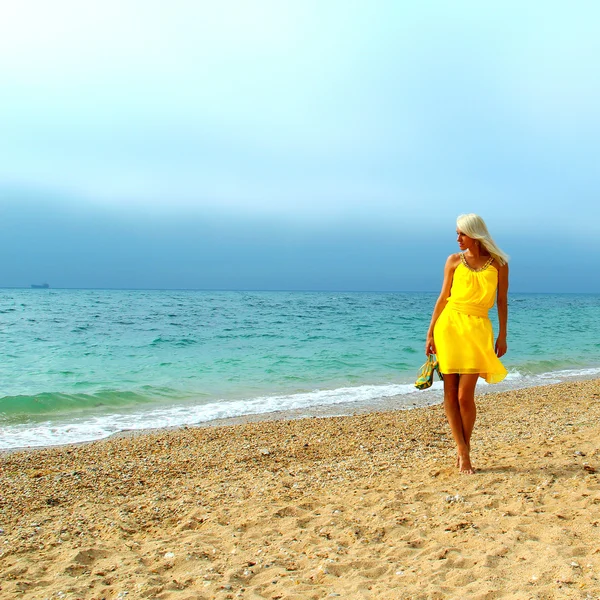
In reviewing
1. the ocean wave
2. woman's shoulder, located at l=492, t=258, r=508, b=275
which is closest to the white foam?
the ocean wave

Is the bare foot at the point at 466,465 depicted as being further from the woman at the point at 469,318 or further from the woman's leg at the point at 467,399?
the woman's leg at the point at 467,399

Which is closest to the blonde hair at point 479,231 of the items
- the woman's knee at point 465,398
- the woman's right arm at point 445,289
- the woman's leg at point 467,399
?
the woman's right arm at point 445,289

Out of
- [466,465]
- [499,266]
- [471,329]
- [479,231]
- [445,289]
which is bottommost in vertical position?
[466,465]

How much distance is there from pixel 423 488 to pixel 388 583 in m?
1.56

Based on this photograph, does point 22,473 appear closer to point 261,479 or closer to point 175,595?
point 261,479

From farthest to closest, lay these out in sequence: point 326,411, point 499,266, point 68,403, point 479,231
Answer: point 68,403 → point 326,411 → point 499,266 → point 479,231

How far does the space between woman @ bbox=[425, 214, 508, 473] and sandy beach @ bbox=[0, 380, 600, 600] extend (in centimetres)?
75

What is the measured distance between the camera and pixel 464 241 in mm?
4410

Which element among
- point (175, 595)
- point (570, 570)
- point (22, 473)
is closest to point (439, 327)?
point (570, 570)

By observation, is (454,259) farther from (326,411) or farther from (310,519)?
(326,411)

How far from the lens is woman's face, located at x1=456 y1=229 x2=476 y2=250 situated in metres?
4.39

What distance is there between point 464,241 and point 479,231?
14cm

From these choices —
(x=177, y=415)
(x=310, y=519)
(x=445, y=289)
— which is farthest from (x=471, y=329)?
(x=177, y=415)

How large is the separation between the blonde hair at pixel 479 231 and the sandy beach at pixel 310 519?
6.22ft
